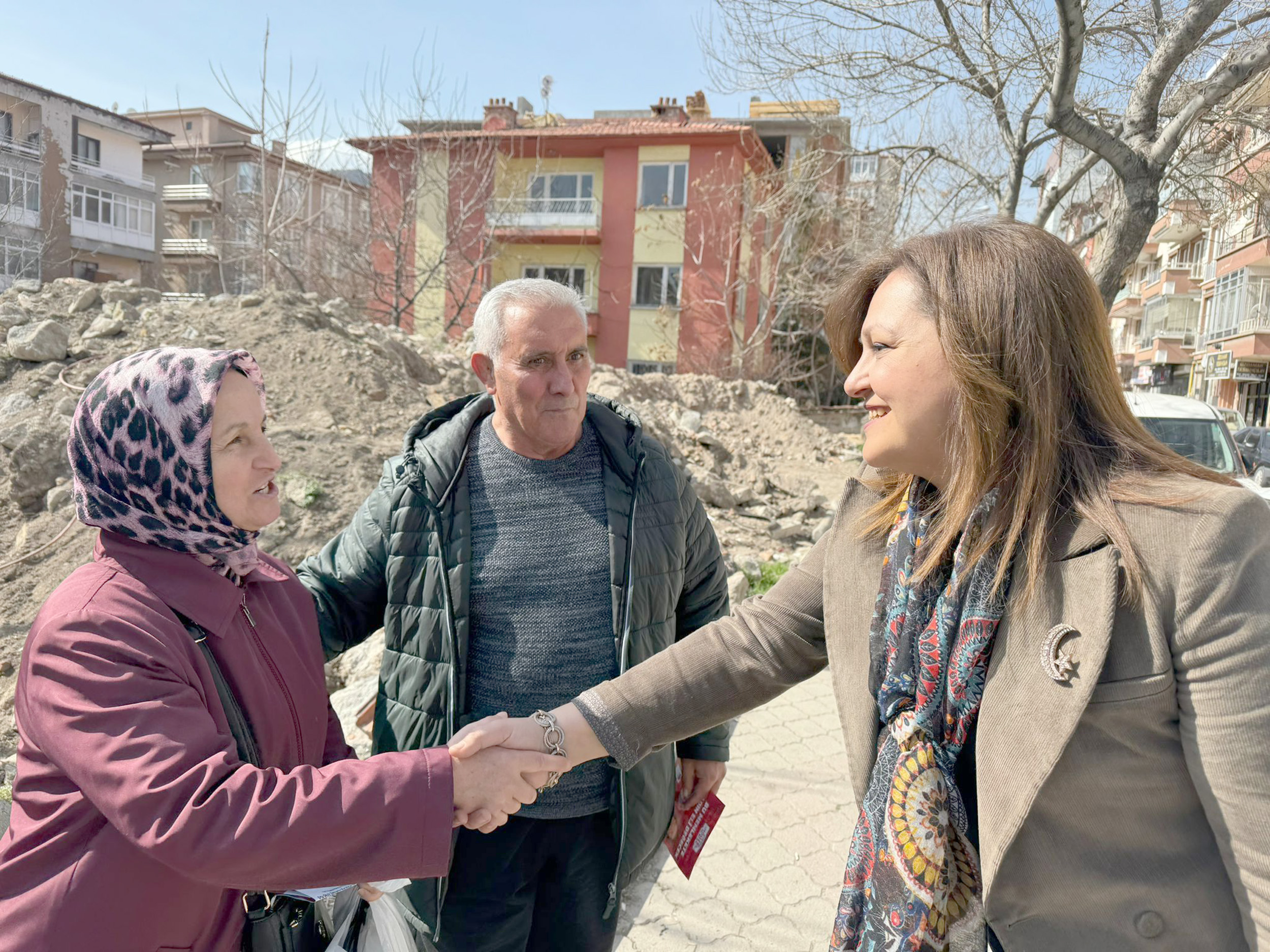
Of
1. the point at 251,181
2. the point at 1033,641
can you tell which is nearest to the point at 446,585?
the point at 1033,641

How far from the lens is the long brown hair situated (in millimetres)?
1396

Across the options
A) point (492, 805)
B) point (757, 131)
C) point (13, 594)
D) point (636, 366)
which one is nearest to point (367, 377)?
point (13, 594)

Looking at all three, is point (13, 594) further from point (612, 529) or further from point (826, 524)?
point (826, 524)

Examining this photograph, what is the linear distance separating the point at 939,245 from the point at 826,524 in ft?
28.2

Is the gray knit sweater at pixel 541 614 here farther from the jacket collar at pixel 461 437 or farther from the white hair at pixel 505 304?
the white hair at pixel 505 304

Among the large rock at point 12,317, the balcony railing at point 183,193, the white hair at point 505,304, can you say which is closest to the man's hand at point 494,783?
the white hair at point 505,304

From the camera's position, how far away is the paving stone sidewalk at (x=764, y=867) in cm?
337

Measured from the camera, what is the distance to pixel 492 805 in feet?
5.72

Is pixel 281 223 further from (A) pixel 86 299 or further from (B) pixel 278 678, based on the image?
(B) pixel 278 678

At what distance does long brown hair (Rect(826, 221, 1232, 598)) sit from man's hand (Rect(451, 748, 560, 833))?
988 millimetres

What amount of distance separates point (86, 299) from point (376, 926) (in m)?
10.9

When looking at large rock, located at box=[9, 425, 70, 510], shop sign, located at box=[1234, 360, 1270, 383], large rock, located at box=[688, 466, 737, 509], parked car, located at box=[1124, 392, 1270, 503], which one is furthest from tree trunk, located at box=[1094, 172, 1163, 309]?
shop sign, located at box=[1234, 360, 1270, 383]

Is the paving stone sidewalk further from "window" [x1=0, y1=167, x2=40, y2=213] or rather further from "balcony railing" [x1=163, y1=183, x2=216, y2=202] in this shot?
"balcony railing" [x1=163, y1=183, x2=216, y2=202]

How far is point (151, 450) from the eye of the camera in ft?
5.00
